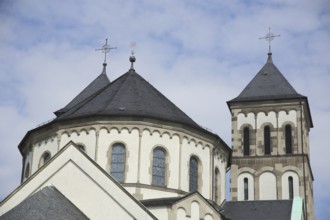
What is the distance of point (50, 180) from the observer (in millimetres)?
34312

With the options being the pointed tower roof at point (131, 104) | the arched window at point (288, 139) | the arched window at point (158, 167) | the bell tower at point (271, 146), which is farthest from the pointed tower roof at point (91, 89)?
the arched window at point (158, 167)

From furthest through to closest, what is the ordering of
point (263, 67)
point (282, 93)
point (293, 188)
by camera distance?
1. point (263, 67)
2. point (282, 93)
3. point (293, 188)

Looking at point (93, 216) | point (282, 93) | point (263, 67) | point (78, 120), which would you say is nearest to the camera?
point (93, 216)

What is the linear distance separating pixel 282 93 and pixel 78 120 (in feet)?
65.9

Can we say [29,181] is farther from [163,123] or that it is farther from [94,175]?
[163,123]

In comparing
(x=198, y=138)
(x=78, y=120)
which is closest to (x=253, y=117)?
(x=198, y=138)

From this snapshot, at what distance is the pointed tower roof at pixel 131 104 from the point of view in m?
41.2

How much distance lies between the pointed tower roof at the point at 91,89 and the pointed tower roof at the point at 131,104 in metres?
9.89

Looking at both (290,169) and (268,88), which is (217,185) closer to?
(290,169)

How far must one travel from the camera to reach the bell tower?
52.2 m

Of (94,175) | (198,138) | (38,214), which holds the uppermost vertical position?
(198,138)

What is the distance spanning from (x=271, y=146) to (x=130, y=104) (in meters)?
15.1

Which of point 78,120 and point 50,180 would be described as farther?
point 78,120

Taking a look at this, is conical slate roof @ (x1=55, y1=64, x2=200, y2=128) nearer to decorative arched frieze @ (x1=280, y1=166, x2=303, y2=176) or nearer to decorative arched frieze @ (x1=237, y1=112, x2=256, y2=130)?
decorative arched frieze @ (x1=237, y1=112, x2=256, y2=130)
